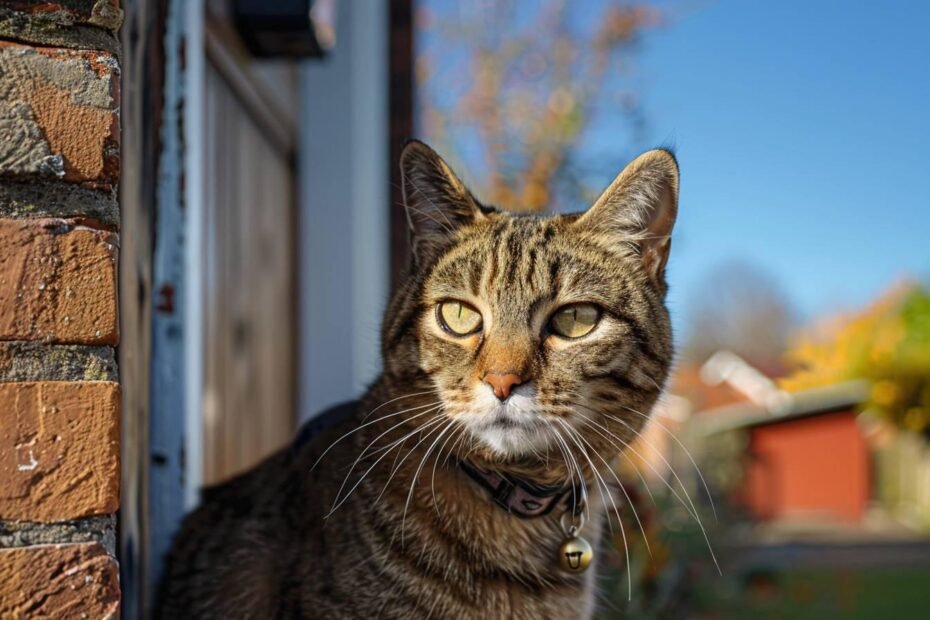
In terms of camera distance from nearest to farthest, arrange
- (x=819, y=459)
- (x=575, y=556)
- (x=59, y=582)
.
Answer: (x=59, y=582), (x=575, y=556), (x=819, y=459)

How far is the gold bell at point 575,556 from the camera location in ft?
4.84

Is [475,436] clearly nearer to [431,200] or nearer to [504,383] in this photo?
[504,383]

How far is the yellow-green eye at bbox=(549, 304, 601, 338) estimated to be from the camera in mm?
1481

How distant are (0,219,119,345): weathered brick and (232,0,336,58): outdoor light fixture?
2040 mm

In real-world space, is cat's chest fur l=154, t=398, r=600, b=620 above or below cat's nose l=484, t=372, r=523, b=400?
below

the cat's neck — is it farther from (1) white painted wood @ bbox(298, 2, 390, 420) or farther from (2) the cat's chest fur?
(1) white painted wood @ bbox(298, 2, 390, 420)

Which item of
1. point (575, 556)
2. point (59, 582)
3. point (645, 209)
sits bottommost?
point (575, 556)

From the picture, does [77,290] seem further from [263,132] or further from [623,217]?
[263,132]

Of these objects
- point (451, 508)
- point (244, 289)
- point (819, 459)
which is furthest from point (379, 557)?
point (819, 459)

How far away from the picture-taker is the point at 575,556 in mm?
1475

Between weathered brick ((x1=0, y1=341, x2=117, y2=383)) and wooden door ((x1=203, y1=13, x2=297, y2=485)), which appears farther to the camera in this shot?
wooden door ((x1=203, y1=13, x2=297, y2=485))

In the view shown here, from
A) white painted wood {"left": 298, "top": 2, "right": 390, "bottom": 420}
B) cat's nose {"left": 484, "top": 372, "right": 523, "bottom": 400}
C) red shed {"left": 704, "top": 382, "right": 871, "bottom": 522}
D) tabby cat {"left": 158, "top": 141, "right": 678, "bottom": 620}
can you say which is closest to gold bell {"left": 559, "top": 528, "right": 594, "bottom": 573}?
tabby cat {"left": 158, "top": 141, "right": 678, "bottom": 620}

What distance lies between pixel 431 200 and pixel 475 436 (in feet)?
1.58

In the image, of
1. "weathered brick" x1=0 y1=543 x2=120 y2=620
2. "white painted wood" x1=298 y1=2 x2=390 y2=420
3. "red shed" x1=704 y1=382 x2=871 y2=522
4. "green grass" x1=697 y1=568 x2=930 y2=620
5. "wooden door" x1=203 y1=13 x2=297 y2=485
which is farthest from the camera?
"red shed" x1=704 y1=382 x2=871 y2=522
